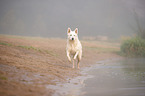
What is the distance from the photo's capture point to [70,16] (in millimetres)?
56219

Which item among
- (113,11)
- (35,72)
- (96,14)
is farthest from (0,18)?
(35,72)

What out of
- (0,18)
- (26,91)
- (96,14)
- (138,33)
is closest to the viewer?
(26,91)

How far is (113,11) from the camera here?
198ft

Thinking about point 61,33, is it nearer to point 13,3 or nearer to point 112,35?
point 112,35

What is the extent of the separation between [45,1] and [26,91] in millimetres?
59426

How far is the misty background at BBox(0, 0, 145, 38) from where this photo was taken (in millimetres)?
52219

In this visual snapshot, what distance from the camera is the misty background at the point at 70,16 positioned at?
171 feet

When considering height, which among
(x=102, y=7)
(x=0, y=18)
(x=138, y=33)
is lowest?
(x=138, y=33)

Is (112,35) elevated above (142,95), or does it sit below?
above

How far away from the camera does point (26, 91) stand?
5.04 m

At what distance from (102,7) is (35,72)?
55.2m

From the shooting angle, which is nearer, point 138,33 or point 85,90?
point 85,90

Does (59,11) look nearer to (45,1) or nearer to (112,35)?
(45,1)

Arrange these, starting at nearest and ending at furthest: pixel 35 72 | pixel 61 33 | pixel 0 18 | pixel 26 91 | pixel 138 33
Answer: pixel 26 91
pixel 35 72
pixel 138 33
pixel 61 33
pixel 0 18
